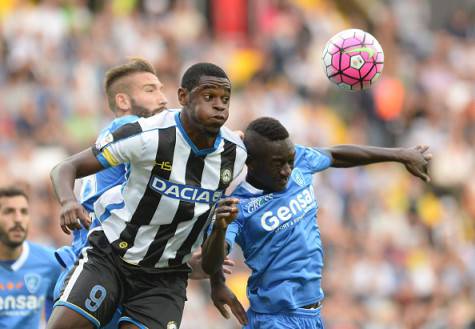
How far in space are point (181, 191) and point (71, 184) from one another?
2.49 ft

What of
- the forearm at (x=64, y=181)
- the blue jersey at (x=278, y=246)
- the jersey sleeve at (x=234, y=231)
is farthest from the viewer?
the blue jersey at (x=278, y=246)

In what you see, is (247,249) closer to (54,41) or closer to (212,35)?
(54,41)

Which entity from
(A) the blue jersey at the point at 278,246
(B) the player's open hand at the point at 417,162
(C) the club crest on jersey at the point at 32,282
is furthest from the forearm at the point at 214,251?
(C) the club crest on jersey at the point at 32,282

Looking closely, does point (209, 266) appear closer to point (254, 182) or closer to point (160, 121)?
point (254, 182)

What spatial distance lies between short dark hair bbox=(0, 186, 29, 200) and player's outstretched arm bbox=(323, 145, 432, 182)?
8.75 feet

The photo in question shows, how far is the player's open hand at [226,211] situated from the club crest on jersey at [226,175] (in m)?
0.34

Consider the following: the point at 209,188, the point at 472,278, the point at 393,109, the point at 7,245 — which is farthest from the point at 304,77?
the point at 209,188

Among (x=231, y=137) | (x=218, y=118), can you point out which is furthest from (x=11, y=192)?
(x=218, y=118)

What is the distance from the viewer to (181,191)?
24.8ft

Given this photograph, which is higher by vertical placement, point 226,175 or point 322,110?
point 226,175

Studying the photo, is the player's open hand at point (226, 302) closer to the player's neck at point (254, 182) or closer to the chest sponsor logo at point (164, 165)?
the player's neck at point (254, 182)

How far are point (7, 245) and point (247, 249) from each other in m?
2.31

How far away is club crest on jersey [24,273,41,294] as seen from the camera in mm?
9461

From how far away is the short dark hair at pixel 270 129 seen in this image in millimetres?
8008
